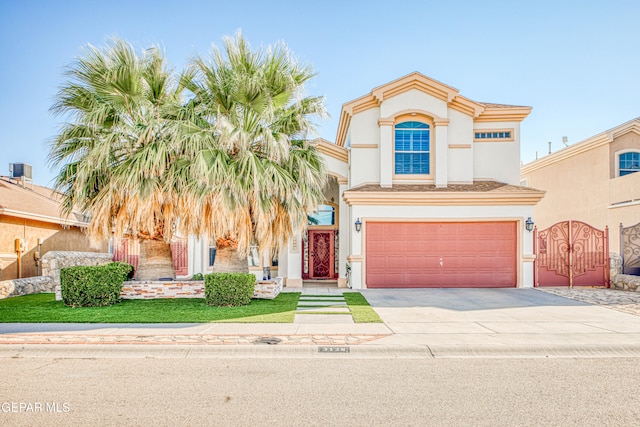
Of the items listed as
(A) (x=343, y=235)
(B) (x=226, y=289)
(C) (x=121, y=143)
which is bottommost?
(B) (x=226, y=289)

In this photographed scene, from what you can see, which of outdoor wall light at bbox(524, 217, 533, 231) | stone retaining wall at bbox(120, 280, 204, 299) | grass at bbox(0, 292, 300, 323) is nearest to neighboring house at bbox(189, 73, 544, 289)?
outdoor wall light at bbox(524, 217, 533, 231)

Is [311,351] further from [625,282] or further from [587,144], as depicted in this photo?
[587,144]

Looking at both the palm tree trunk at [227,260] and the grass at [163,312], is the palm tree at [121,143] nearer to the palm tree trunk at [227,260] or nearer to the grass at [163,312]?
the palm tree trunk at [227,260]

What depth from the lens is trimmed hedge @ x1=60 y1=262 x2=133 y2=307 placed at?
11180 millimetres

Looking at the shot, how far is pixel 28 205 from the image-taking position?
671 inches

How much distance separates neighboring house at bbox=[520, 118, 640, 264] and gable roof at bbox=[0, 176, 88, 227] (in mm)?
22857

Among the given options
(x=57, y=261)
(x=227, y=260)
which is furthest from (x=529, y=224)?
(x=57, y=261)

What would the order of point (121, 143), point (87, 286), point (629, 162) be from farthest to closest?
point (629, 162)
point (121, 143)
point (87, 286)

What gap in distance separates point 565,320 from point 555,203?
18043 millimetres

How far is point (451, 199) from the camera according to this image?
1605cm

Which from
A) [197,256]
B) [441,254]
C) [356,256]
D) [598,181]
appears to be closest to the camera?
[356,256]

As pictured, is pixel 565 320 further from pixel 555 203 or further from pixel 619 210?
pixel 555 203

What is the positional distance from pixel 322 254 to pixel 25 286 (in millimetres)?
10860

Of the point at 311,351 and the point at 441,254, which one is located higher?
the point at 441,254
